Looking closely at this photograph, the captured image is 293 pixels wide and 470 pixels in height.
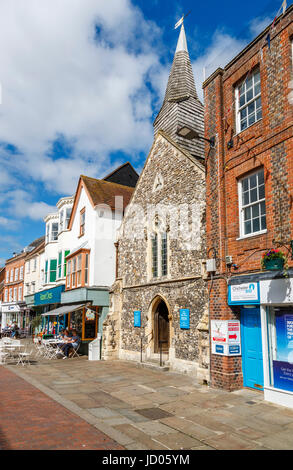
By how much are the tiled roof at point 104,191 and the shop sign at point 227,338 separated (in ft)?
39.4

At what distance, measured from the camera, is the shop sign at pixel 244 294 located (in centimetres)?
889

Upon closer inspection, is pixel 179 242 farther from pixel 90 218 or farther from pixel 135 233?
pixel 90 218

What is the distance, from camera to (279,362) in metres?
8.19

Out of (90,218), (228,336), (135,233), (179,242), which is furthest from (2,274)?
(228,336)

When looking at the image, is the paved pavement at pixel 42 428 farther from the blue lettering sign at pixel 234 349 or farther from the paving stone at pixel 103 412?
the blue lettering sign at pixel 234 349

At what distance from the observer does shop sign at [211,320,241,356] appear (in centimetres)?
956

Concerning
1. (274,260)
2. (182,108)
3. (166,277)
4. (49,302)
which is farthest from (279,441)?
(49,302)

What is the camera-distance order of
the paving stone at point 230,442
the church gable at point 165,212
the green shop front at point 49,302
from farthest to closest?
the green shop front at point 49,302, the church gable at point 165,212, the paving stone at point 230,442

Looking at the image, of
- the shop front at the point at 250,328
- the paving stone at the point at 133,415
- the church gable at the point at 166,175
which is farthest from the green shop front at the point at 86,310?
the paving stone at the point at 133,415

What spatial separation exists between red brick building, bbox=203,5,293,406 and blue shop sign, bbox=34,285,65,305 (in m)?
14.0

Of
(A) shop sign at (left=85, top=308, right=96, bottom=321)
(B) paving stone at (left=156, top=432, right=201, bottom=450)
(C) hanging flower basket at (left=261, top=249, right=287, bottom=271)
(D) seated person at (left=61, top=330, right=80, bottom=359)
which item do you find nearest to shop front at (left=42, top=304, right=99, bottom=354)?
(A) shop sign at (left=85, top=308, right=96, bottom=321)

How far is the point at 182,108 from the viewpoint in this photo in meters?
17.1

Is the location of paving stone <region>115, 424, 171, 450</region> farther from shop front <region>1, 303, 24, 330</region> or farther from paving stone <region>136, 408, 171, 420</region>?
shop front <region>1, 303, 24, 330</region>
